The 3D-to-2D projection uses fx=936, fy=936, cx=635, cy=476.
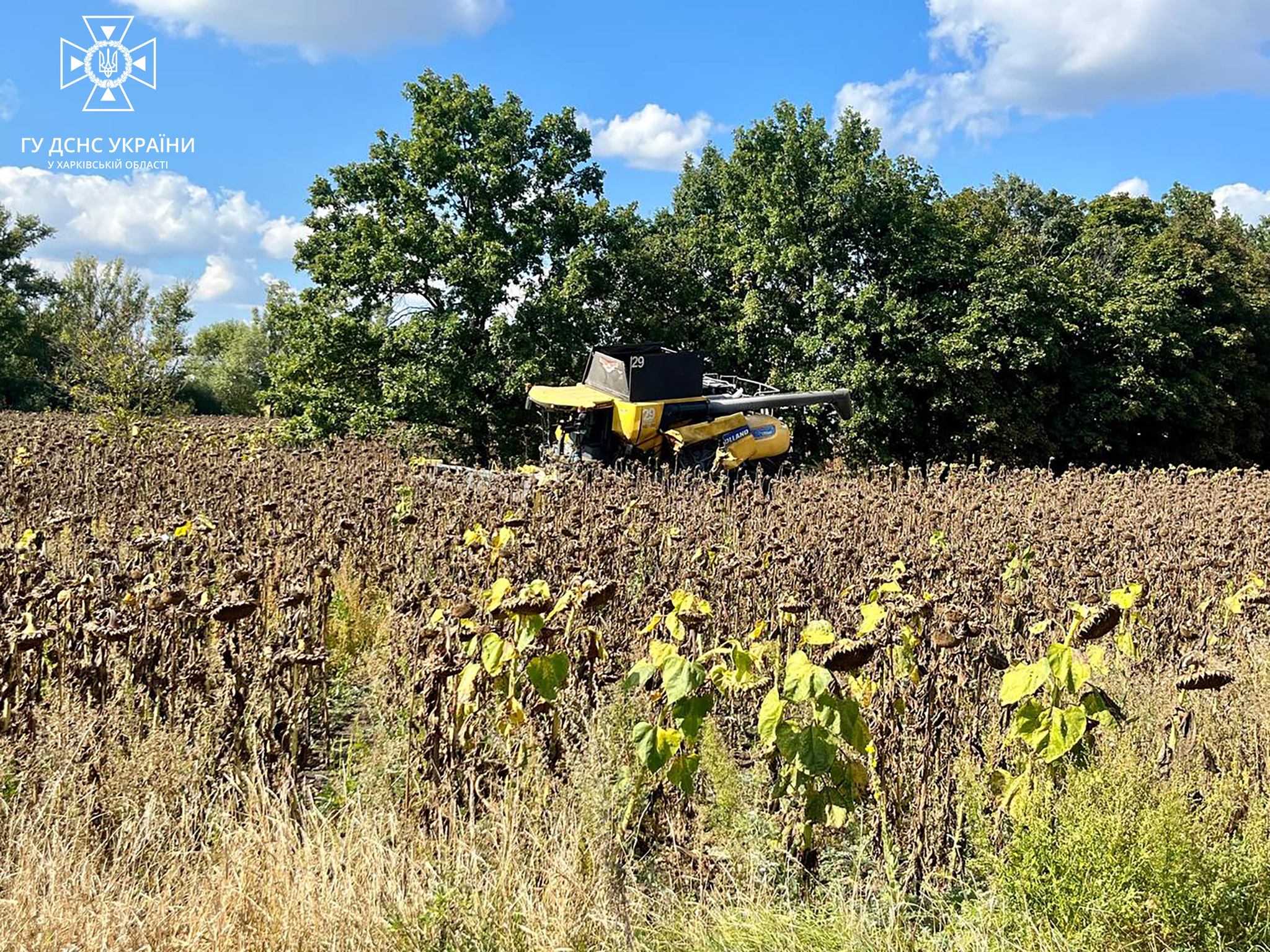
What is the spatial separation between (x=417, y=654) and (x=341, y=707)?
87 cm

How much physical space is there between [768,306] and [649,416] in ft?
29.5

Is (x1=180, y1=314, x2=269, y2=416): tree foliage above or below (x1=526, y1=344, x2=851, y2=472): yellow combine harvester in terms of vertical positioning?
above

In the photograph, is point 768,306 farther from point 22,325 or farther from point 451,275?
point 22,325

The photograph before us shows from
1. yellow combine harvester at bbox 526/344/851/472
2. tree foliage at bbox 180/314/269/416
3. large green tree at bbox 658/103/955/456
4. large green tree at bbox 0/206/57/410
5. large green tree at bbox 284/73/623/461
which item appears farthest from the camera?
tree foliage at bbox 180/314/269/416

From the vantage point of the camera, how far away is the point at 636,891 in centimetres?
276

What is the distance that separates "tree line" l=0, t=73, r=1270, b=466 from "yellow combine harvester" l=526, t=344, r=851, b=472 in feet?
11.8

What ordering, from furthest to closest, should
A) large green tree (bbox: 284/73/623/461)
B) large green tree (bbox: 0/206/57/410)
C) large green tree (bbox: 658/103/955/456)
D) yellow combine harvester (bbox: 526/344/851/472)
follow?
1. large green tree (bbox: 0/206/57/410)
2. large green tree (bbox: 658/103/955/456)
3. large green tree (bbox: 284/73/623/461)
4. yellow combine harvester (bbox: 526/344/851/472)

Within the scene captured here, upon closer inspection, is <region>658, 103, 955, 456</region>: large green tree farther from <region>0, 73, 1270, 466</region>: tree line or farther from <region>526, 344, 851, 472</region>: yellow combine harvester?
<region>526, 344, 851, 472</region>: yellow combine harvester

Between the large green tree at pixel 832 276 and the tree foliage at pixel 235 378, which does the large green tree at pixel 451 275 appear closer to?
the large green tree at pixel 832 276

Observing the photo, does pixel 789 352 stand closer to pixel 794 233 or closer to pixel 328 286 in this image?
pixel 794 233

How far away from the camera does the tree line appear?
1606 cm

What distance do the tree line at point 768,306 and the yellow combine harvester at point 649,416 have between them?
359cm

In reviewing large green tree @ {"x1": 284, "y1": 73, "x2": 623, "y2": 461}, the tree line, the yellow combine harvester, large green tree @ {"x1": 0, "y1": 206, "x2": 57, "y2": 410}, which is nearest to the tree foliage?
large green tree @ {"x1": 0, "y1": 206, "x2": 57, "y2": 410}

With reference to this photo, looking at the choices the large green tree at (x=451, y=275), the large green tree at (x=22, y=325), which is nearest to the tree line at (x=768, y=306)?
the large green tree at (x=451, y=275)
